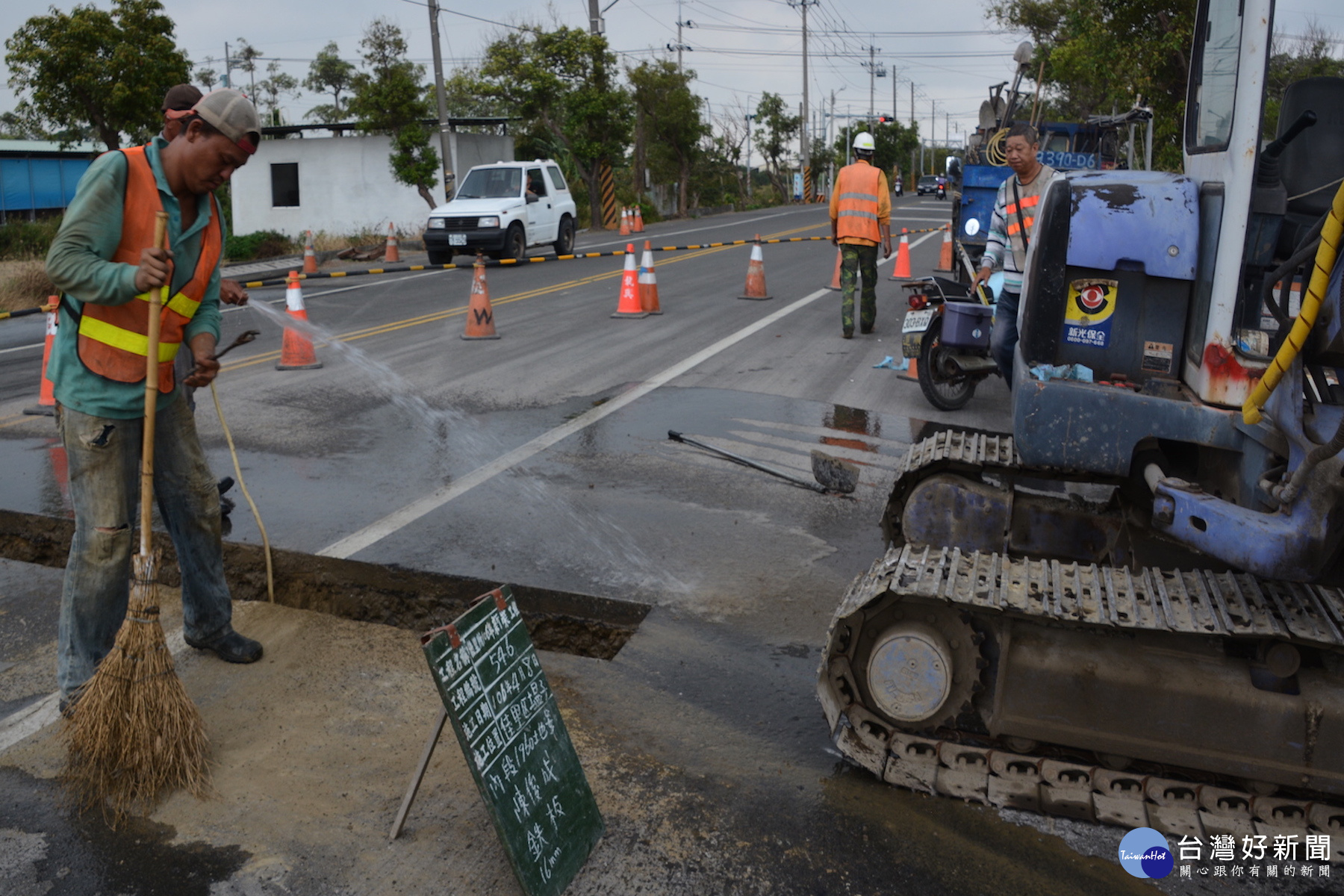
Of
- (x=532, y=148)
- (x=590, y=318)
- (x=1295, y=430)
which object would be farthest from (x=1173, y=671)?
(x=532, y=148)

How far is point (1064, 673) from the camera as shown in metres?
3.48

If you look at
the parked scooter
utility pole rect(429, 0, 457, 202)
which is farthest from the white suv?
the parked scooter

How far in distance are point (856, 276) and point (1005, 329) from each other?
18.7 feet

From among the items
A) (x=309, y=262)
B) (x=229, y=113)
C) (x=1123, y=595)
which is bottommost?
(x=309, y=262)

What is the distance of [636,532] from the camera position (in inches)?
235

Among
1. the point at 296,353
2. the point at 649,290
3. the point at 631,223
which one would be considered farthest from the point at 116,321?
the point at 631,223

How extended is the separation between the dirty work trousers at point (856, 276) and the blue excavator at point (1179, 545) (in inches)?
307

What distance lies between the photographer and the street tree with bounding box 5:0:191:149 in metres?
23.9

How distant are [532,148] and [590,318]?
90.4ft

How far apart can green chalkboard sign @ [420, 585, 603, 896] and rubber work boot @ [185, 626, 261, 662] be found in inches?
63.4

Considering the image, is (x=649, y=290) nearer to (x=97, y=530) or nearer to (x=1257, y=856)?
(x=97, y=530)

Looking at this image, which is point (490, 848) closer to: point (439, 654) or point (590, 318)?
point (439, 654)

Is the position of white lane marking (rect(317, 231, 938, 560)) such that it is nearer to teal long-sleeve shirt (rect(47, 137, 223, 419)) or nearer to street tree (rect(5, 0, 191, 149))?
teal long-sleeve shirt (rect(47, 137, 223, 419))

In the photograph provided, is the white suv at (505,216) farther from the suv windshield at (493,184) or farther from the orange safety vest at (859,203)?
the orange safety vest at (859,203)
